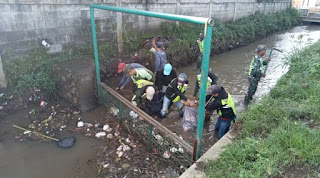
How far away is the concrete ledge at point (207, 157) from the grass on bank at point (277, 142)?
89 millimetres

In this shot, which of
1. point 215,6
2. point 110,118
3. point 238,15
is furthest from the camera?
point 238,15

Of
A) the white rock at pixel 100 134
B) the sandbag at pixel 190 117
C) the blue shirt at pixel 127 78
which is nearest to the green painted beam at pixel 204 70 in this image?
the sandbag at pixel 190 117

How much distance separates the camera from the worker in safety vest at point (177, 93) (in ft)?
13.4

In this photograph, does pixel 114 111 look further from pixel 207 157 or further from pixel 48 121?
pixel 207 157

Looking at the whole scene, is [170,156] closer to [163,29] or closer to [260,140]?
[260,140]

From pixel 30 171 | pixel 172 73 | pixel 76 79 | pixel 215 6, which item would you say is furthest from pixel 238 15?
pixel 30 171

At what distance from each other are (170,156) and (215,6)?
29.5 ft

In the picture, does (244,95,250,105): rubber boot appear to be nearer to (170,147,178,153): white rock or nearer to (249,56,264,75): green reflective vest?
(249,56,264,75): green reflective vest

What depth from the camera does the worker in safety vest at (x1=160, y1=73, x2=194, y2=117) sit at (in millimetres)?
4094

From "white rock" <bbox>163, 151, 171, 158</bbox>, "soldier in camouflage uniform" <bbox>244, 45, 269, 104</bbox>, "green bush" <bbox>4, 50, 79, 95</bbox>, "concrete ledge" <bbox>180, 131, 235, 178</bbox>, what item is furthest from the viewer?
"green bush" <bbox>4, 50, 79, 95</bbox>

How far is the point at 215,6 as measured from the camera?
10.5 m

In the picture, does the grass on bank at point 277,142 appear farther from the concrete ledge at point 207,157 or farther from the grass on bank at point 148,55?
the grass on bank at point 148,55

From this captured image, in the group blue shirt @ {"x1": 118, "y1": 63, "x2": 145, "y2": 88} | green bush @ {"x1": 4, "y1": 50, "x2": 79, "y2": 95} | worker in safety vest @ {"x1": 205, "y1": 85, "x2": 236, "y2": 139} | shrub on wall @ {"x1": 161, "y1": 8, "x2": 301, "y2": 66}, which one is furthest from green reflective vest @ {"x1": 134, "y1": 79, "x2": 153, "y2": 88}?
shrub on wall @ {"x1": 161, "y1": 8, "x2": 301, "y2": 66}

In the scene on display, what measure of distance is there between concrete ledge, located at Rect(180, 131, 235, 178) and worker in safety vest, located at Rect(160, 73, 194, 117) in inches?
49.4
